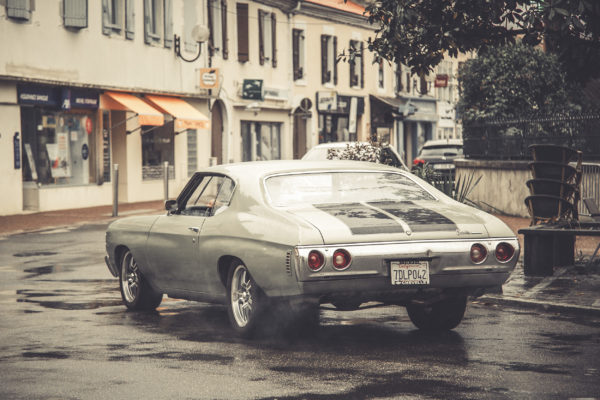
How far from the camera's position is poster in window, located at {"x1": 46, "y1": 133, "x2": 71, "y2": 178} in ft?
91.5

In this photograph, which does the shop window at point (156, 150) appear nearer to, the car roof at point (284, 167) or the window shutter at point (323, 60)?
the window shutter at point (323, 60)

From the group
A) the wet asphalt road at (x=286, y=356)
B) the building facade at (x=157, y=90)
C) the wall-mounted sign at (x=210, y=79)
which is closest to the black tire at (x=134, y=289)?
the wet asphalt road at (x=286, y=356)

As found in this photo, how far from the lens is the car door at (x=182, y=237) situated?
30.9 ft

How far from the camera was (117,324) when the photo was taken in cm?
955

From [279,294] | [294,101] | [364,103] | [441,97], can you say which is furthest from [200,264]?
[441,97]

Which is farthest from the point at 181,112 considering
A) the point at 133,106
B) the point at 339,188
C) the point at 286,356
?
the point at 286,356

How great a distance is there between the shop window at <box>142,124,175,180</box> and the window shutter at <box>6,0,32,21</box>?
287 inches

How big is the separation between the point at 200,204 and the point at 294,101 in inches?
1384

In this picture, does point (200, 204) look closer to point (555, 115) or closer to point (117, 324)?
point (117, 324)

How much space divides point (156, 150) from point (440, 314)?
1009 inches

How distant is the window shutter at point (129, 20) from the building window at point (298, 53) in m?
13.9

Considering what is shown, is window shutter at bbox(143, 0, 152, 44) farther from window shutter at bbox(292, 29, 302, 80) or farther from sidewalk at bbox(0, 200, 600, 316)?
sidewalk at bbox(0, 200, 600, 316)

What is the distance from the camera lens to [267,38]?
42250 millimetres

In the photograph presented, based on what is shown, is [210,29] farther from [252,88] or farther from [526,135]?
[526,135]
